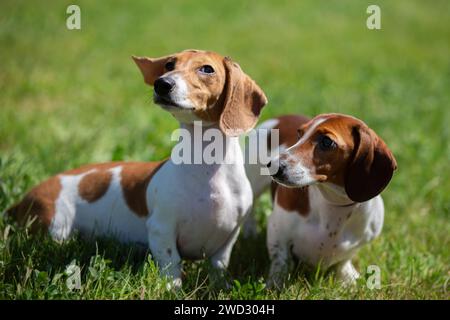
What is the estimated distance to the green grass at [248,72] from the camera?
418 cm

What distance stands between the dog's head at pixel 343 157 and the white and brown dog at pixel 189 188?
16.6 inches

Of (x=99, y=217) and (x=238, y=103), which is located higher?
(x=238, y=103)

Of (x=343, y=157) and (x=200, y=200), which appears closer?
(x=343, y=157)

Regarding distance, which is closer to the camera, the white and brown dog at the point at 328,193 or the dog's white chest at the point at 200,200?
the white and brown dog at the point at 328,193

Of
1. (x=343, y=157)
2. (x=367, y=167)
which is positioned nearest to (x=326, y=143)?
(x=343, y=157)

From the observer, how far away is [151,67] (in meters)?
4.48

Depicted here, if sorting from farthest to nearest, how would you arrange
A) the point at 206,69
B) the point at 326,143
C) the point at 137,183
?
the point at 137,183, the point at 206,69, the point at 326,143

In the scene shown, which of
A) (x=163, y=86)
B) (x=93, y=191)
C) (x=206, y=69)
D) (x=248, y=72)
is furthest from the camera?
(x=248, y=72)

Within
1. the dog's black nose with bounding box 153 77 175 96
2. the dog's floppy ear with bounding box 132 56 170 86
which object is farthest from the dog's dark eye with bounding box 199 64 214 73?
the dog's floppy ear with bounding box 132 56 170 86

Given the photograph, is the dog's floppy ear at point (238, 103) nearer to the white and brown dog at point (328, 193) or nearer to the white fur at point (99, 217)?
the white and brown dog at point (328, 193)

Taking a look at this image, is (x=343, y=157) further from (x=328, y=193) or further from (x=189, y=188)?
(x=189, y=188)

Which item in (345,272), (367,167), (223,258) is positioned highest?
(367,167)

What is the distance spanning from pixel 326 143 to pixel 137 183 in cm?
142

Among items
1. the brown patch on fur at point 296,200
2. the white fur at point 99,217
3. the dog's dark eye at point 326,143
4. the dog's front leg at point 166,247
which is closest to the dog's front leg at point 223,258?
the dog's front leg at point 166,247
